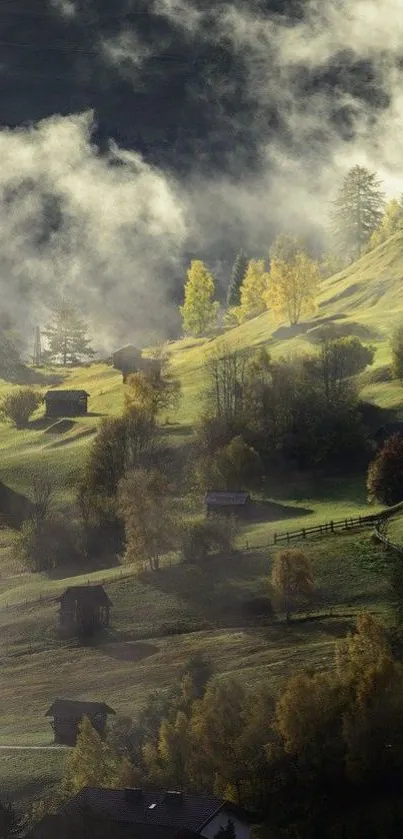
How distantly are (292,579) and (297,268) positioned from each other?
83870 millimetres

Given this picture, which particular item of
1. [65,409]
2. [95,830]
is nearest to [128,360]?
[65,409]

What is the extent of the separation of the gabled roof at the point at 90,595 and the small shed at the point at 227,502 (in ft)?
61.3

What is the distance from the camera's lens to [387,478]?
3452 inches

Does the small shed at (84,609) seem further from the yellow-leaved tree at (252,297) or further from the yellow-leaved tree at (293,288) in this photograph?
the yellow-leaved tree at (252,297)

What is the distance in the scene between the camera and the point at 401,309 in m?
143

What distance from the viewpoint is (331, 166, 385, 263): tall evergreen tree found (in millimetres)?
191750

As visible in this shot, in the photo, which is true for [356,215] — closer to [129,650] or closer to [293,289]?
[293,289]

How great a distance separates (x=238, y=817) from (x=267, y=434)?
6369 centimetres

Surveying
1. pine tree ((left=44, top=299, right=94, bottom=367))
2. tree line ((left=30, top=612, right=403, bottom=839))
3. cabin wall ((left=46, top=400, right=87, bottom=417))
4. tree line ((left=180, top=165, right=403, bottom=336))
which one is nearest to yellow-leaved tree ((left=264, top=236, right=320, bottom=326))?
tree line ((left=180, top=165, right=403, bottom=336))

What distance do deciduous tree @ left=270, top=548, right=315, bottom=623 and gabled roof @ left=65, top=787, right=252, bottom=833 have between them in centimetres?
2345

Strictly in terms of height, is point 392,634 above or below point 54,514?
below

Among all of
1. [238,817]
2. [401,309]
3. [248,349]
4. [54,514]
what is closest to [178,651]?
[238,817]

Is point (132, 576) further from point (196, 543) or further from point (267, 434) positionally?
point (267, 434)

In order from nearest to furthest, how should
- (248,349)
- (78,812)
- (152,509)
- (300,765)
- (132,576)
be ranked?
1. (78,812)
2. (300,765)
3. (132,576)
4. (152,509)
5. (248,349)
